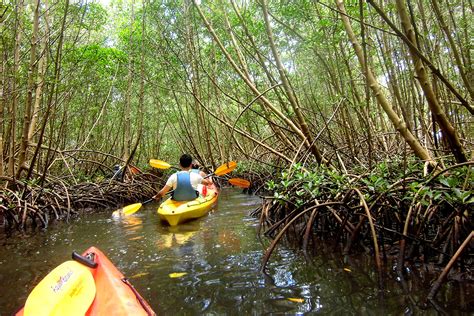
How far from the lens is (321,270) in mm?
2719

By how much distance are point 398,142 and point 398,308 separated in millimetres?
5678

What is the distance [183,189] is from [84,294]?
375cm

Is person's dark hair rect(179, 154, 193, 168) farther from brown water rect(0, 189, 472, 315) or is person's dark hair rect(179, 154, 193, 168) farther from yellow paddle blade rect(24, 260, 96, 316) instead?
yellow paddle blade rect(24, 260, 96, 316)

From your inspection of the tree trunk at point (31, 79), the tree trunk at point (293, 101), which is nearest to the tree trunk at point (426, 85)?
the tree trunk at point (293, 101)

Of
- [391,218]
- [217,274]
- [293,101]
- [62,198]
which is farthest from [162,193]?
[391,218]

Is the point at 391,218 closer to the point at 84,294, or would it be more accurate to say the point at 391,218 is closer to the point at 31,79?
the point at 84,294

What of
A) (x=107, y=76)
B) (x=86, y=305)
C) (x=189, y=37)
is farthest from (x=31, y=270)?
(x=107, y=76)

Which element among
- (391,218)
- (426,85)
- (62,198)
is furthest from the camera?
(62,198)

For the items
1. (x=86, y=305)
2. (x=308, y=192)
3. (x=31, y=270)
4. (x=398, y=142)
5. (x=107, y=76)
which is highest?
(x=107, y=76)

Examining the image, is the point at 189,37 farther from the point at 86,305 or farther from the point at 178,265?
the point at 86,305

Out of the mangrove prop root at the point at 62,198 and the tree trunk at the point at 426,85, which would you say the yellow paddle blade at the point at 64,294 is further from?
the mangrove prop root at the point at 62,198

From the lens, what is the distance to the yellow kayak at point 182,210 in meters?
4.97

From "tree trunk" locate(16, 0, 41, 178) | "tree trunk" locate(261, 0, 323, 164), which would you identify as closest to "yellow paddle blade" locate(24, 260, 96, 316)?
"tree trunk" locate(261, 0, 323, 164)

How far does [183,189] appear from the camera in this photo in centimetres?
543
